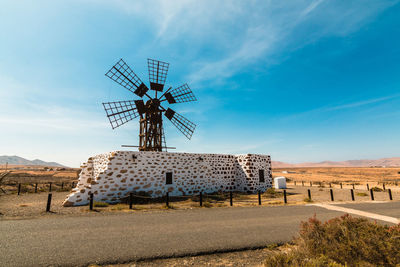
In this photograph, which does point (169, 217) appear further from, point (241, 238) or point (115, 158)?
point (115, 158)

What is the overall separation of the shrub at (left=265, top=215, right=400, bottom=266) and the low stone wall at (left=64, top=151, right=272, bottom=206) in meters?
11.5

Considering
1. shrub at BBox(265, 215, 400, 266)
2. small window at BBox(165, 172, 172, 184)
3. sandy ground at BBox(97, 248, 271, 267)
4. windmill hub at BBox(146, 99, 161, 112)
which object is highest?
windmill hub at BBox(146, 99, 161, 112)

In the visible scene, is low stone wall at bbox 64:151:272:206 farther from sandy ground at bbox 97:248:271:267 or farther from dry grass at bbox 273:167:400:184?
dry grass at bbox 273:167:400:184

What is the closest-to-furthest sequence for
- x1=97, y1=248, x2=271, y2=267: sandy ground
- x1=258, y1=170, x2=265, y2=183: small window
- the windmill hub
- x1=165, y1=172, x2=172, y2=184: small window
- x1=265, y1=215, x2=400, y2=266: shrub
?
1. x1=265, y1=215, x2=400, y2=266: shrub
2. x1=97, y1=248, x2=271, y2=267: sandy ground
3. x1=165, y1=172, x2=172, y2=184: small window
4. the windmill hub
5. x1=258, y1=170, x2=265, y2=183: small window

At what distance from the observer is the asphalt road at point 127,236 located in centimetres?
446

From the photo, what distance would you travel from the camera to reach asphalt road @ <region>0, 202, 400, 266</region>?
14.6 feet

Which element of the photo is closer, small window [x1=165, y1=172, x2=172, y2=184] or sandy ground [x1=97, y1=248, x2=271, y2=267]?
sandy ground [x1=97, y1=248, x2=271, y2=267]

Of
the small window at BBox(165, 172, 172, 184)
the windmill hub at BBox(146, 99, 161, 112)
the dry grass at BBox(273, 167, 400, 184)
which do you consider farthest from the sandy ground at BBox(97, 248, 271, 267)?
the dry grass at BBox(273, 167, 400, 184)

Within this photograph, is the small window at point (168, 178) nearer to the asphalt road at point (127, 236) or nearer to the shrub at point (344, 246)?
the asphalt road at point (127, 236)

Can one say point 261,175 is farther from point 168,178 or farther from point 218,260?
point 218,260

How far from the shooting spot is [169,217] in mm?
8352

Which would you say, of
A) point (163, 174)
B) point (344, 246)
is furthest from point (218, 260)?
point (163, 174)

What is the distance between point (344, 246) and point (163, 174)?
12407 millimetres

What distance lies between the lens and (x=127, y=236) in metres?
5.77
